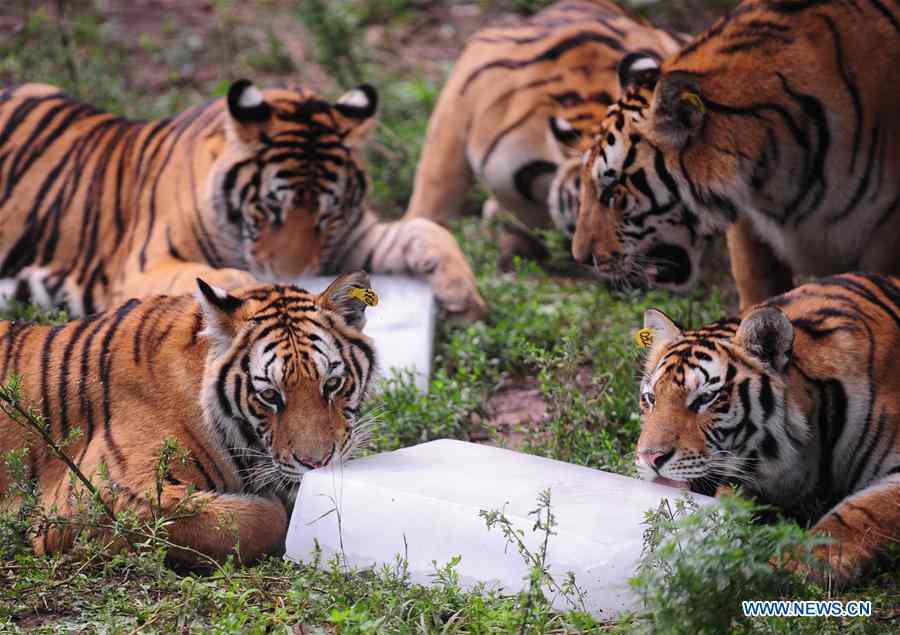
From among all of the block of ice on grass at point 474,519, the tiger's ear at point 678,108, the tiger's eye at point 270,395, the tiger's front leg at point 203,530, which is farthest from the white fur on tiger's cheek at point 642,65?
the tiger's front leg at point 203,530

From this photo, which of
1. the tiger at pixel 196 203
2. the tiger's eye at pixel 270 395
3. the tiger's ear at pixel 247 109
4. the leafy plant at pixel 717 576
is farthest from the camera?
the tiger at pixel 196 203

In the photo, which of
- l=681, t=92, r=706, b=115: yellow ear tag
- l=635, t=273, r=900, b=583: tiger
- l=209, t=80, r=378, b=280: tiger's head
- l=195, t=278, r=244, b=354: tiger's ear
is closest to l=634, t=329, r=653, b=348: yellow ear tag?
l=635, t=273, r=900, b=583: tiger

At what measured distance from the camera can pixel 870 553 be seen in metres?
3.46

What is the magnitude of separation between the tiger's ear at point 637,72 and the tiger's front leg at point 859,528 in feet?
5.46

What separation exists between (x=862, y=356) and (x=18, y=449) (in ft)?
8.42

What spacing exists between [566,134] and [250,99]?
1.47 meters

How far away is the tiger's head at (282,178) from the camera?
542 centimetres

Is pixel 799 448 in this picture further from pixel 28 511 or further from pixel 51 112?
pixel 51 112

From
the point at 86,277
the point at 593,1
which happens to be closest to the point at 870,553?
the point at 86,277

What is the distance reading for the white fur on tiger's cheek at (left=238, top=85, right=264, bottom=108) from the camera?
17.6 ft

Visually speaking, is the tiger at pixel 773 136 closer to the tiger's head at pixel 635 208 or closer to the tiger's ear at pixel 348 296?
the tiger's head at pixel 635 208

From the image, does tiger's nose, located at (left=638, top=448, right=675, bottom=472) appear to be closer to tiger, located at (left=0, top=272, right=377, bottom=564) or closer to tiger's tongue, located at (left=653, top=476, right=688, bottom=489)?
tiger's tongue, located at (left=653, top=476, right=688, bottom=489)

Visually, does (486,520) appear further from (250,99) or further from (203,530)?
(250,99)

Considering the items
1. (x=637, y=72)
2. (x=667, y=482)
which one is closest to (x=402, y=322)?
(x=637, y=72)
